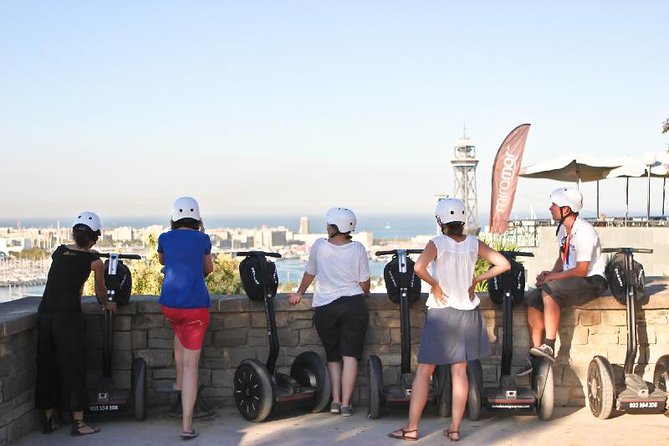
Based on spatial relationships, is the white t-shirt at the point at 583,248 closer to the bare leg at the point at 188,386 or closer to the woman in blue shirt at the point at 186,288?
the woman in blue shirt at the point at 186,288

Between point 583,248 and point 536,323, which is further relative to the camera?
point 536,323

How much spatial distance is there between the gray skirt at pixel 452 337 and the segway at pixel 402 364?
0.68 m

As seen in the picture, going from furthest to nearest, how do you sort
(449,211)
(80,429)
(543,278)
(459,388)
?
(543,278) < (80,429) < (459,388) < (449,211)

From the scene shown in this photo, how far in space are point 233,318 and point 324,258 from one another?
1039 mm

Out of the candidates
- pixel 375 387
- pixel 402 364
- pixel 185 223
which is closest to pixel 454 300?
pixel 402 364

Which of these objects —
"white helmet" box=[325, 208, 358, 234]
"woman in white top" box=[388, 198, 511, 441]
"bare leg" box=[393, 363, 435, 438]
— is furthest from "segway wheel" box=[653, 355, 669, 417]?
"white helmet" box=[325, 208, 358, 234]

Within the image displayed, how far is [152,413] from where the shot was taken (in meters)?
7.22

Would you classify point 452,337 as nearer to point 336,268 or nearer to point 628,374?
point 336,268

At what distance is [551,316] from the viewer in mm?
6957

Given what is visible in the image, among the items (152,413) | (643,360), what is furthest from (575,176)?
(152,413)

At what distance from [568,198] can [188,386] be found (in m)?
3.14

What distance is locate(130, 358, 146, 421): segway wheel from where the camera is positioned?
6867 millimetres

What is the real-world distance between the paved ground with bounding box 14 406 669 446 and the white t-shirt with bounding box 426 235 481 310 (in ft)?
3.32

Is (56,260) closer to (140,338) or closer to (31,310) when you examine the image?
(31,310)
